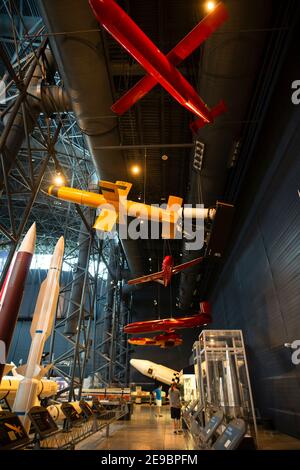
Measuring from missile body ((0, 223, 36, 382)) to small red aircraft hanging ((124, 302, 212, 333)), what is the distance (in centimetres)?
910

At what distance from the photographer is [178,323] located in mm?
13320

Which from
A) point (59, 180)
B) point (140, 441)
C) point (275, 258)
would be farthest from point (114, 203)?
point (140, 441)

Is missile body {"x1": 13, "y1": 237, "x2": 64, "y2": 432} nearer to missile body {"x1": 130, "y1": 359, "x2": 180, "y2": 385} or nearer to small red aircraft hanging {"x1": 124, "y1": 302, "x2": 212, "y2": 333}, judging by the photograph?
small red aircraft hanging {"x1": 124, "y1": 302, "x2": 212, "y2": 333}

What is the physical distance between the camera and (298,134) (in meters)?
5.76

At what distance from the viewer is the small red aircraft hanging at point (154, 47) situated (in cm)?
384

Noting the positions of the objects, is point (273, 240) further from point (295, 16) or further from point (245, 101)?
point (295, 16)

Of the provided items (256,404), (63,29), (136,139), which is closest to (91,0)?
(63,29)

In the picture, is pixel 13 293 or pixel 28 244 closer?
pixel 13 293

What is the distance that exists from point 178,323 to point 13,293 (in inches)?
376

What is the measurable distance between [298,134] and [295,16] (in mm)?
2217

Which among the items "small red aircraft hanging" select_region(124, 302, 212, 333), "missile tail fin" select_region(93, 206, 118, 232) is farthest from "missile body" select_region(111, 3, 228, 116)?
"small red aircraft hanging" select_region(124, 302, 212, 333)

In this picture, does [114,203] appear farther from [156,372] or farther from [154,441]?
[156,372]

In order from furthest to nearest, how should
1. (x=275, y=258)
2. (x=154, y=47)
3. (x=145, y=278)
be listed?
1. (x=145, y=278)
2. (x=275, y=258)
3. (x=154, y=47)

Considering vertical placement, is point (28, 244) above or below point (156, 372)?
above
